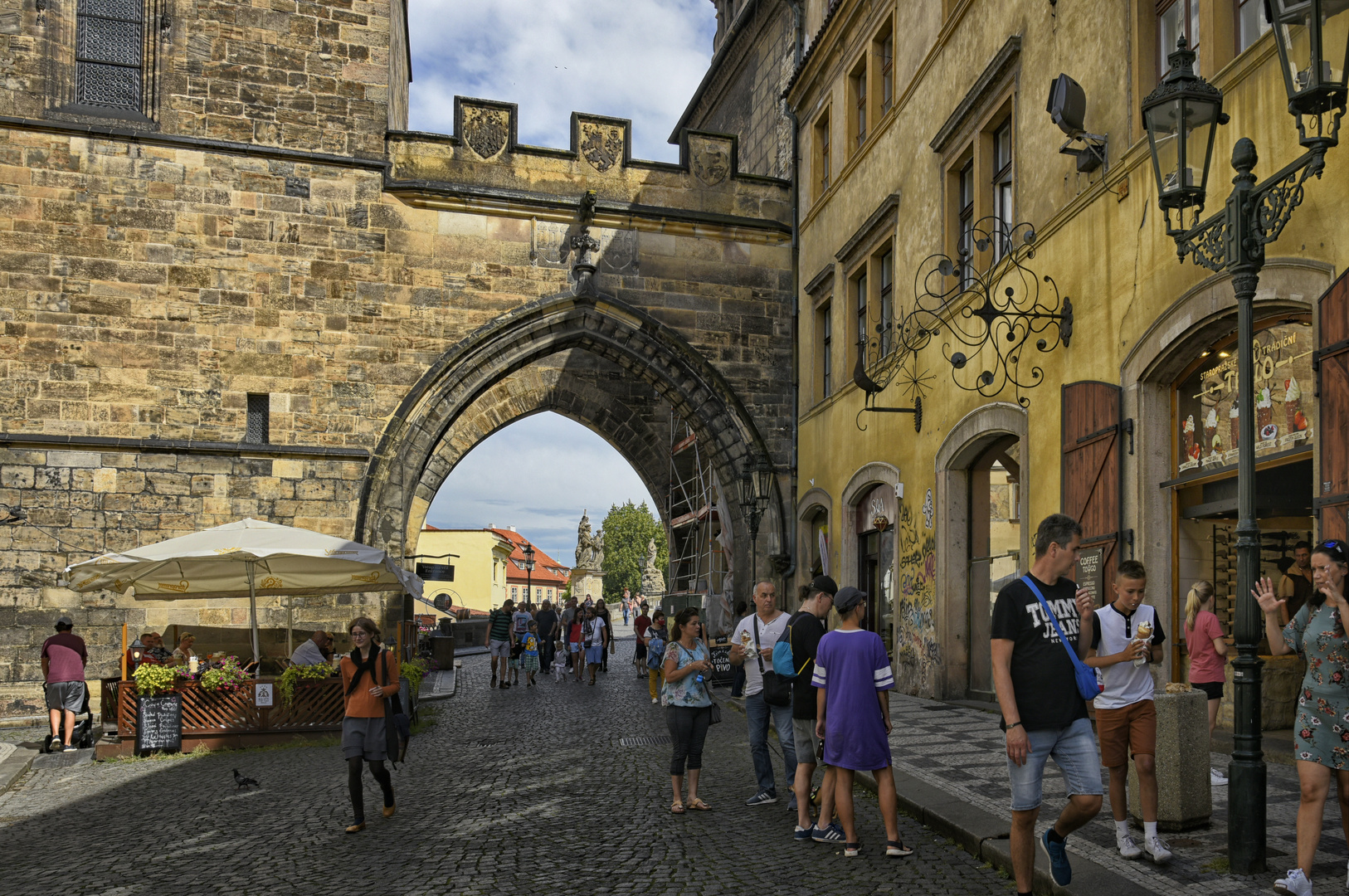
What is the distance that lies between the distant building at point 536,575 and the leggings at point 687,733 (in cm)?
6462

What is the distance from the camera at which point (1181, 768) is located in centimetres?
556

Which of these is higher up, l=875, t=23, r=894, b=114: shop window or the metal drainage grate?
l=875, t=23, r=894, b=114: shop window

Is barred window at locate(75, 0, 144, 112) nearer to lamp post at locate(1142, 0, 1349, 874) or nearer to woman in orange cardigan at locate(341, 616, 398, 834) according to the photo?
woman in orange cardigan at locate(341, 616, 398, 834)

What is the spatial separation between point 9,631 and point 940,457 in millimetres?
11745

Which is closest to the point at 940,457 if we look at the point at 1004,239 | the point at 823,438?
the point at 1004,239

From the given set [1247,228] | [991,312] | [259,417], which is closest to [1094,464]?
[991,312]

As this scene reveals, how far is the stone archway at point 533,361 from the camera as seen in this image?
16484 mm

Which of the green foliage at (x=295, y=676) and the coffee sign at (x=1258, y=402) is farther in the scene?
the green foliage at (x=295, y=676)

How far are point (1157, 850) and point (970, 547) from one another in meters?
7.70

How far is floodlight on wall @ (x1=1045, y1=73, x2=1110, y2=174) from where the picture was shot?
365 inches

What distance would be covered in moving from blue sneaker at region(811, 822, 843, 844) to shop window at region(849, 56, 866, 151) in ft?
39.4

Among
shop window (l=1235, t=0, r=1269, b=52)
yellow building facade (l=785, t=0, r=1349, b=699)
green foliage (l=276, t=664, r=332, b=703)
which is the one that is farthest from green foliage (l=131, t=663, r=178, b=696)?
shop window (l=1235, t=0, r=1269, b=52)

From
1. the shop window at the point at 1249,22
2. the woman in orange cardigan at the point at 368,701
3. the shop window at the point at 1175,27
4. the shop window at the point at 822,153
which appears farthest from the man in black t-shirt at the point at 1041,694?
the shop window at the point at 822,153

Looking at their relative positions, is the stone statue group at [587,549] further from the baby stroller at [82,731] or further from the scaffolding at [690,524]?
the baby stroller at [82,731]
